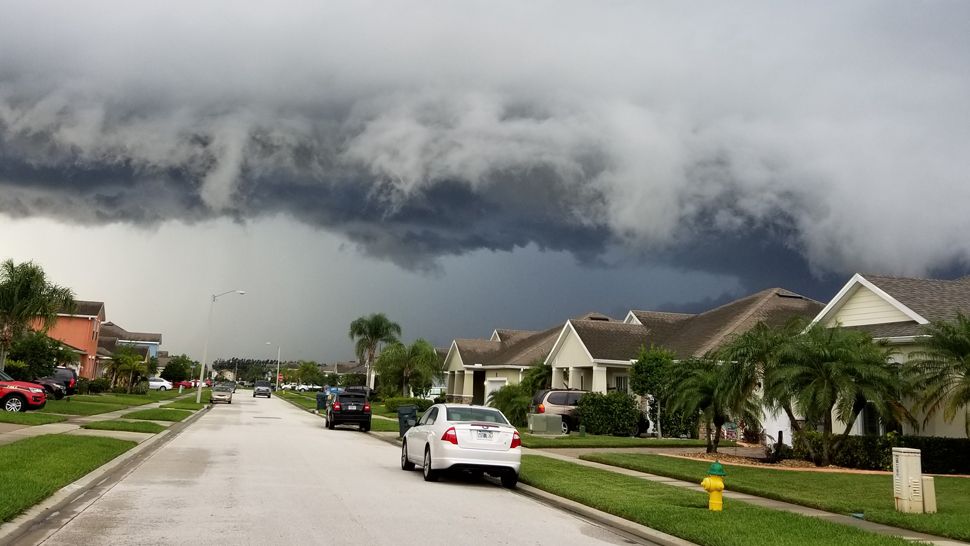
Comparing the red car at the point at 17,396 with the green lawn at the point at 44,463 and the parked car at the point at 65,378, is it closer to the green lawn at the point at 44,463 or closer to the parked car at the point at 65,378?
the green lawn at the point at 44,463

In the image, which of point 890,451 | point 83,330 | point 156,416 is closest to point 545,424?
point 890,451

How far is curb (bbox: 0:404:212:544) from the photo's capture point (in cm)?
842

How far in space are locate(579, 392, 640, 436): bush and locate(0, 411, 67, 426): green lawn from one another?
62.9 ft

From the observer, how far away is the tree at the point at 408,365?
63.2 metres

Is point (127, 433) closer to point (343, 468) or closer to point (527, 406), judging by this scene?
point (343, 468)

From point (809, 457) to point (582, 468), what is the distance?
21.8ft

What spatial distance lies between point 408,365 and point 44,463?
5060cm

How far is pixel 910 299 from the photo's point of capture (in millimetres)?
22125

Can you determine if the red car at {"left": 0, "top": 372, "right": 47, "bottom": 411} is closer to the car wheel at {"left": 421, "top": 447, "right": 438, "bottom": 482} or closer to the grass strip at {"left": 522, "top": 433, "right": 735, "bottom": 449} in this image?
the grass strip at {"left": 522, "top": 433, "right": 735, "bottom": 449}

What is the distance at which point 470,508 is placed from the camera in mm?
11711

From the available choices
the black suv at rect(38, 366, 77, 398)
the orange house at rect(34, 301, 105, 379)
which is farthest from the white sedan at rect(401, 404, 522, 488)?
the orange house at rect(34, 301, 105, 379)

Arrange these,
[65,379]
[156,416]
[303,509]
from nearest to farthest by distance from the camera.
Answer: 1. [303,509]
2. [156,416]
3. [65,379]

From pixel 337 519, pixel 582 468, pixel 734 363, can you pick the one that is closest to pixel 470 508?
pixel 337 519

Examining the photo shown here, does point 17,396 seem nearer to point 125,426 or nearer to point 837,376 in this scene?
point 125,426
